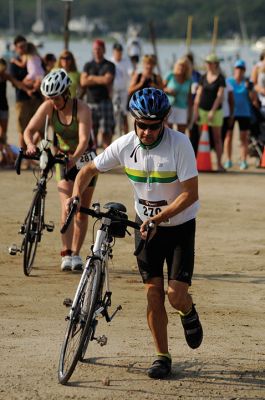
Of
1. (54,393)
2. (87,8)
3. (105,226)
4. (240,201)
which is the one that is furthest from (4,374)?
(87,8)

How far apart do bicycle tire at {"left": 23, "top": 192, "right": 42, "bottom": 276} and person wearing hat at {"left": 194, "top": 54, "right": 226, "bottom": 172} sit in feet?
27.5

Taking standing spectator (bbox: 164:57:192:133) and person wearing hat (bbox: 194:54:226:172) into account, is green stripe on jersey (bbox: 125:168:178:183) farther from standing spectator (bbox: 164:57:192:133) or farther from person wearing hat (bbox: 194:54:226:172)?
standing spectator (bbox: 164:57:192:133)

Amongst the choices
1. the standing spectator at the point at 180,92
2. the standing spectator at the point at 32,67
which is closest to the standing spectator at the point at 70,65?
the standing spectator at the point at 32,67

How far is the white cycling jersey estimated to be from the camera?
29.3 feet

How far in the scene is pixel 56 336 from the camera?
10.1m

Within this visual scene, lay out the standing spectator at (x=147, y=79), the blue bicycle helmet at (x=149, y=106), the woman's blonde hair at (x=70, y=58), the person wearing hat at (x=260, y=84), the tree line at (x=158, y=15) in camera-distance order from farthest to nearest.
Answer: the tree line at (x=158, y=15), the person wearing hat at (x=260, y=84), the standing spectator at (x=147, y=79), the woman's blonde hair at (x=70, y=58), the blue bicycle helmet at (x=149, y=106)

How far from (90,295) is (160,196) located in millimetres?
790

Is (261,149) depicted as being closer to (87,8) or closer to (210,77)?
(210,77)

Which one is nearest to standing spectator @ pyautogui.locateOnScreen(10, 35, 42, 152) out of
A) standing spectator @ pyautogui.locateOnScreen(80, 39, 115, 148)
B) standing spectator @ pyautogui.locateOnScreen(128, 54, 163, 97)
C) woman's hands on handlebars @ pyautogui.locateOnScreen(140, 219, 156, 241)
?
standing spectator @ pyautogui.locateOnScreen(80, 39, 115, 148)

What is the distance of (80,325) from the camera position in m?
8.88

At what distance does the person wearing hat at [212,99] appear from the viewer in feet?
68.2

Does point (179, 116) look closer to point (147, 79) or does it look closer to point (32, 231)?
point (147, 79)

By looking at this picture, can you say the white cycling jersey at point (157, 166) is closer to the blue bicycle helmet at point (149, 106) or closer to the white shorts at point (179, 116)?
the blue bicycle helmet at point (149, 106)

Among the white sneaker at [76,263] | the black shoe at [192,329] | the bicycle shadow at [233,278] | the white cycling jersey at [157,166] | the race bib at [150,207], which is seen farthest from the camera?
the white sneaker at [76,263]
